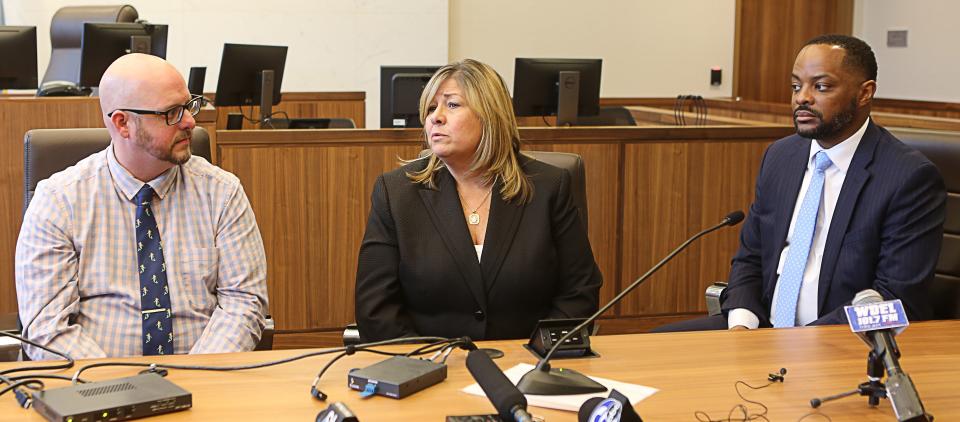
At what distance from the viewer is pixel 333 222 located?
437 centimetres

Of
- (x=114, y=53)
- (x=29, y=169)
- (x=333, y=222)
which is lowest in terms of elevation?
(x=333, y=222)

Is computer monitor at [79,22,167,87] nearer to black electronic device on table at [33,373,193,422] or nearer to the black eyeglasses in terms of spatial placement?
the black eyeglasses

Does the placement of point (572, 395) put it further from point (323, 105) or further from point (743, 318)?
point (323, 105)

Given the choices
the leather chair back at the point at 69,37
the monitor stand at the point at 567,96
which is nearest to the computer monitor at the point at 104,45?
the leather chair back at the point at 69,37

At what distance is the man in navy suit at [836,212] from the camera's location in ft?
9.14

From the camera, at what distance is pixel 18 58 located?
18.3 feet

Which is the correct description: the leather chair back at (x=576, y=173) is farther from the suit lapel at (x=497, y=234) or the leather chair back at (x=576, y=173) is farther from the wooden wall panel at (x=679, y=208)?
the wooden wall panel at (x=679, y=208)

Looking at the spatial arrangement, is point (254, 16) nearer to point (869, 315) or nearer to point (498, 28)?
point (498, 28)

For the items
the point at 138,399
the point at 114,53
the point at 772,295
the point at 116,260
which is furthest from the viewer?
the point at 114,53

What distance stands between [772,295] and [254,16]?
6344mm

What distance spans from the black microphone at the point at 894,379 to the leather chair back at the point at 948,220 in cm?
132

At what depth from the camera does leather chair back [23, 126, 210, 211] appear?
2793 millimetres

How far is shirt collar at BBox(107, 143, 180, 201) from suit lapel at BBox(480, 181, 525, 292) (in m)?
0.81

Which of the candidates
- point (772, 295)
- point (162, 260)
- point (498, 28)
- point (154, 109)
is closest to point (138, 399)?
point (162, 260)
